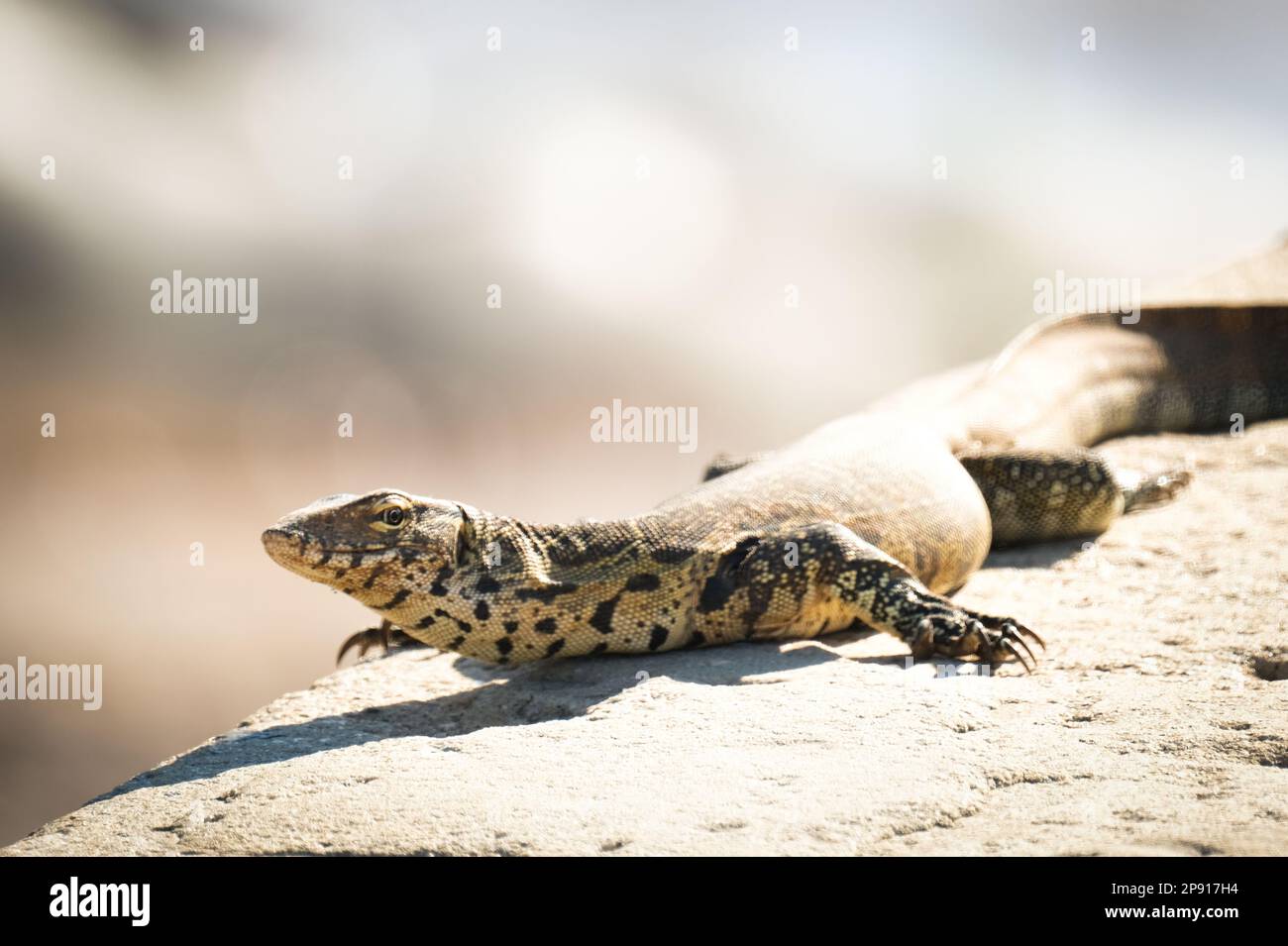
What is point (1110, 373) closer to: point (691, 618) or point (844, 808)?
point (691, 618)

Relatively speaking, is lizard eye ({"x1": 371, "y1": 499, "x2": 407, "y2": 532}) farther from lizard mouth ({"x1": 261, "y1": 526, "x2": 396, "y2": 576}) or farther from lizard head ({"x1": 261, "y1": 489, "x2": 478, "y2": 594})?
lizard mouth ({"x1": 261, "y1": 526, "x2": 396, "y2": 576})

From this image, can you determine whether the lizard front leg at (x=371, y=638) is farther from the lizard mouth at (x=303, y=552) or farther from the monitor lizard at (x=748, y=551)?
the lizard mouth at (x=303, y=552)

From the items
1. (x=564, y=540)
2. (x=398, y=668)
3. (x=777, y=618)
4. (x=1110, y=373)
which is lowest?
(x=398, y=668)

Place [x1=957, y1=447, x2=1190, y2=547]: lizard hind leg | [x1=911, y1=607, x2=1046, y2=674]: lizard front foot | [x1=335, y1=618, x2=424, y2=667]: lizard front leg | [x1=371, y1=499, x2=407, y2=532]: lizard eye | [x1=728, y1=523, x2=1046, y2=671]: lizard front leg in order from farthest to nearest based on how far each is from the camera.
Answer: [x1=957, y1=447, x2=1190, y2=547]: lizard hind leg, [x1=335, y1=618, x2=424, y2=667]: lizard front leg, [x1=728, y1=523, x2=1046, y2=671]: lizard front leg, [x1=911, y1=607, x2=1046, y2=674]: lizard front foot, [x1=371, y1=499, x2=407, y2=532]: lizard eye

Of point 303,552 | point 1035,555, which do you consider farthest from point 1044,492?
point 303,552

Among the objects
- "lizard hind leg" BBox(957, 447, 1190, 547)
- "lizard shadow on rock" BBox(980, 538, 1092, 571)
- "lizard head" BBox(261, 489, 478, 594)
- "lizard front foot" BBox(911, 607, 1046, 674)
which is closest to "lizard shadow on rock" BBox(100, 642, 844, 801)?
"lizard front foot" BBox(911, 607, 1046, 674)
